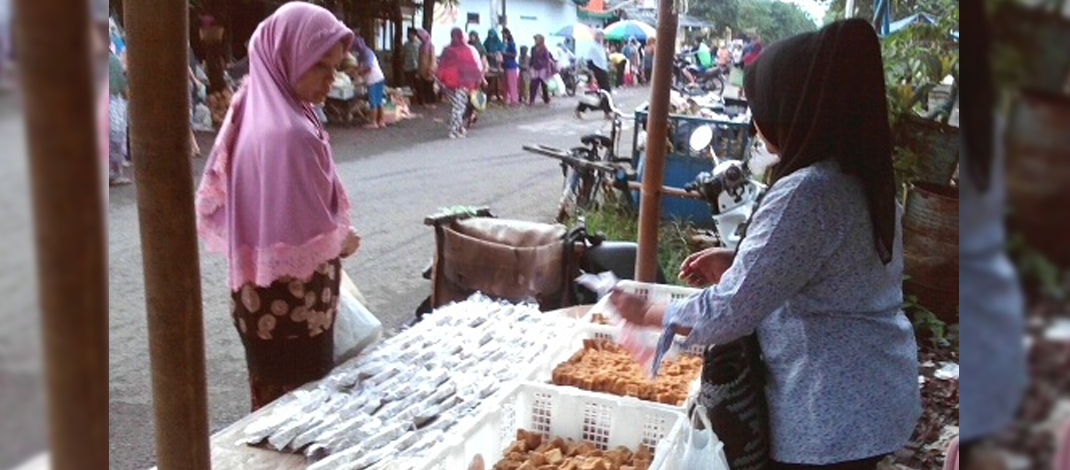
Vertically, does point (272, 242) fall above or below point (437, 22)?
below

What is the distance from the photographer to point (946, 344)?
4.88m

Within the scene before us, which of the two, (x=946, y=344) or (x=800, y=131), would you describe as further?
(x=946, y=344)

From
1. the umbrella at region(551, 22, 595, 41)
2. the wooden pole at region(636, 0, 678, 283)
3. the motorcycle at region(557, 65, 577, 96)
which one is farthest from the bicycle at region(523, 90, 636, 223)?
the motorcycle at region(557, 65, 577, 96)

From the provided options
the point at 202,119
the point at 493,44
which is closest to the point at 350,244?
the point at 202,119

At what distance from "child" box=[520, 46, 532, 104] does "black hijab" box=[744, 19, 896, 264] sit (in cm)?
1723

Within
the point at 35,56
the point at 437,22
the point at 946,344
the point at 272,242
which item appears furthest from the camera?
the point at 437,22

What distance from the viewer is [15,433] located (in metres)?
0.63

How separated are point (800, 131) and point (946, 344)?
3647mm

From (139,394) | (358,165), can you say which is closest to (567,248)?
(139,394)

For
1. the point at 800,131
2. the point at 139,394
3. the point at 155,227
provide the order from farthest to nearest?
the point at 139,394 < the point at 800,131 < the point at 155,227

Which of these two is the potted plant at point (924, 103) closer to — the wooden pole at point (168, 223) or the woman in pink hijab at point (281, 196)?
the woman in pink hijab at point (281, 196)

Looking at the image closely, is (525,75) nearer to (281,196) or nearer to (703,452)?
(281,196)

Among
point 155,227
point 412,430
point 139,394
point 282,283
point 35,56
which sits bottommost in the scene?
point 139,394

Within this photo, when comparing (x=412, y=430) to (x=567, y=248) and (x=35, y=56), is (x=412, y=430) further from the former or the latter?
(x=35, y=56)
